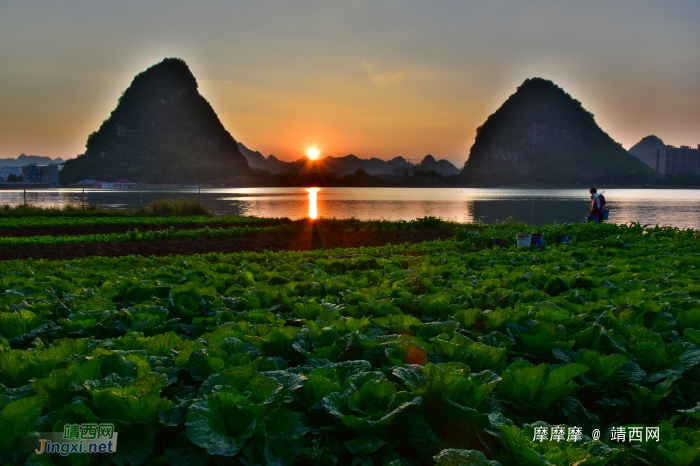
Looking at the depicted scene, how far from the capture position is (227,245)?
1373cm

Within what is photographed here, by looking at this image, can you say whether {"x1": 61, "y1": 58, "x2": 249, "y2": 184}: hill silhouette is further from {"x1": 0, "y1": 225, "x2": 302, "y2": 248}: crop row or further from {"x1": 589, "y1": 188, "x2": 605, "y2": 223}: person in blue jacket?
{"x1": 589, "y1": 188, "x2": 605, "y2": 223}: person in blue jacket

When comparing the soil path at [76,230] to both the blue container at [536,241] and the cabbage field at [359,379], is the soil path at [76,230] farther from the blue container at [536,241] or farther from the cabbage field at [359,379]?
the cabbage field at [359,379]

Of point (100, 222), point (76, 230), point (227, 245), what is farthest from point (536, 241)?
point (100, 222)

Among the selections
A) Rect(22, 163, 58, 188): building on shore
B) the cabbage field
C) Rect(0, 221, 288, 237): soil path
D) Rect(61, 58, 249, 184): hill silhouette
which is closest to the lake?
Rect(0, 221, 288, 237): soil path

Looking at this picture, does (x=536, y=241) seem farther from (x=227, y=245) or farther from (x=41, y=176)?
(x=41, y=176)

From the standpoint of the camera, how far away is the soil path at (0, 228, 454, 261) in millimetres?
11797

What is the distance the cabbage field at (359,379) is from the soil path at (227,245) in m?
8.71

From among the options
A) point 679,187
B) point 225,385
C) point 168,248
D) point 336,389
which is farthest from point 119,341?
point 679,187

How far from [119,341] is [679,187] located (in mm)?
223597

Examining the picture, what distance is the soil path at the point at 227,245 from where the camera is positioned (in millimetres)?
11797

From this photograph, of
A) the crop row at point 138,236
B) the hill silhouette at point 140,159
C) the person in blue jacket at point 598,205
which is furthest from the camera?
the hill silhouette at point 140,159

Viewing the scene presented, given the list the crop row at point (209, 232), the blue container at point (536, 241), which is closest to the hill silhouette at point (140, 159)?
the crop row at point (209, 232)

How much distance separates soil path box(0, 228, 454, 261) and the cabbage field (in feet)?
28.6

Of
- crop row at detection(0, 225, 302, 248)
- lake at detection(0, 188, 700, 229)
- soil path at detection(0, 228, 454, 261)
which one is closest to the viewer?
soil path at detection(0, 228, 454, 261)
